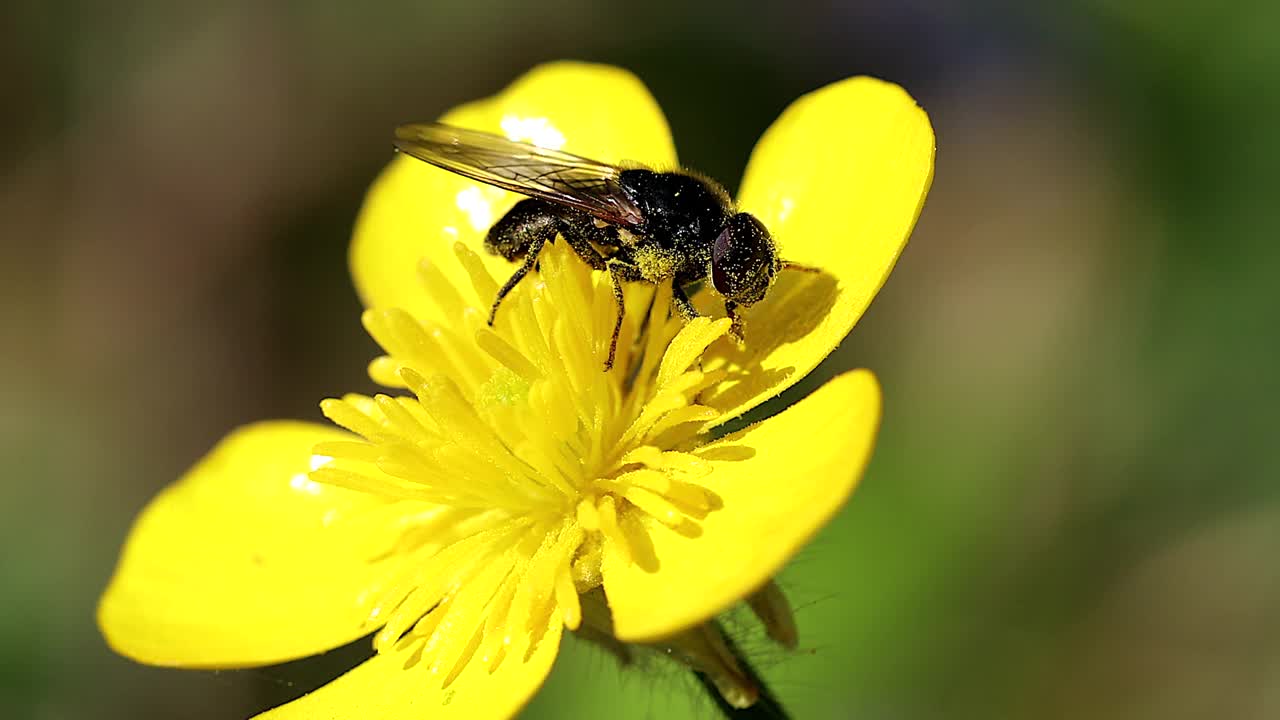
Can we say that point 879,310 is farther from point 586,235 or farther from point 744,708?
point 744,708

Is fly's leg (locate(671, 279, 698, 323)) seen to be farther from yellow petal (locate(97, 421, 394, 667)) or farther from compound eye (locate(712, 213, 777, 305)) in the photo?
yellow petal (locate(97, 421, 394, 667))

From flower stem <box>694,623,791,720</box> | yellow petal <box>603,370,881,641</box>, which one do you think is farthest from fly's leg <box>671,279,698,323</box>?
flower stem <box>694,623,791,720</box>

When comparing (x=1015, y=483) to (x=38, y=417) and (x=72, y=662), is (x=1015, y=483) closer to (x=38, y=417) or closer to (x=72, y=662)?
(x=72, y=662)

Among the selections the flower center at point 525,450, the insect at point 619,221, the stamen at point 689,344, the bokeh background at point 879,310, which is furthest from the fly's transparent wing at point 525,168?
the bokeh background at point 879,310

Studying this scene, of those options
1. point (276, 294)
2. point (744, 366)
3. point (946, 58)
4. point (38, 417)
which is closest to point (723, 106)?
point (946, 58)

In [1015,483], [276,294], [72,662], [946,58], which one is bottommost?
[72,662]

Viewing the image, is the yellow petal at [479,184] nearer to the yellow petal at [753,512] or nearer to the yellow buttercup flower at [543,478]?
the yellow buttercup flower at [543,478]
